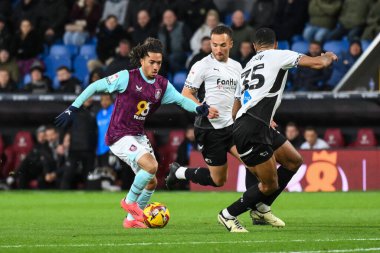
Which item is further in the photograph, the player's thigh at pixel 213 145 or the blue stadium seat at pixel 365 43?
the blue stadium seat at pixel 365 43

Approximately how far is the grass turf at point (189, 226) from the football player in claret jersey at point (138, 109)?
0.59 metres

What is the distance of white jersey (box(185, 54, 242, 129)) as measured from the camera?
13609 millimetres

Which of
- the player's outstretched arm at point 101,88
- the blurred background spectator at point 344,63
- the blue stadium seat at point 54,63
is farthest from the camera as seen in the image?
the blue stadium seat at point 54,63

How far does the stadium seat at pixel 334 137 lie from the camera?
2154 cm

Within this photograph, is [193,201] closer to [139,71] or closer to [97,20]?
[139,71]

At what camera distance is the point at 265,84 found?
455 inches

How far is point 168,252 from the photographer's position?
922cm

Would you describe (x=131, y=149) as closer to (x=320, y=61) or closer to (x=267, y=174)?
(x=267, y=174)

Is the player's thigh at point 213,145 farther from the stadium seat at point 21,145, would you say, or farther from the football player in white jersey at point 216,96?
the stadium seat at point 21,145

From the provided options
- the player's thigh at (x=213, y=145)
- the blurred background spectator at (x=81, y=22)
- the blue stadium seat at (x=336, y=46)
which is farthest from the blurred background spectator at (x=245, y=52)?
the player's thigh at (x=213, y=145)

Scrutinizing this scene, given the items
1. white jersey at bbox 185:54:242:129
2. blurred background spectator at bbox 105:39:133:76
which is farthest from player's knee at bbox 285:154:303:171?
blurred background spectator at bbox 105:39:133:76

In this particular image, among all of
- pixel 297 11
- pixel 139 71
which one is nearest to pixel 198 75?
pixel 139 71

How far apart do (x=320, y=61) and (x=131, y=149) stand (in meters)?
2.66

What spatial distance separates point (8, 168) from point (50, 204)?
18.4ft
